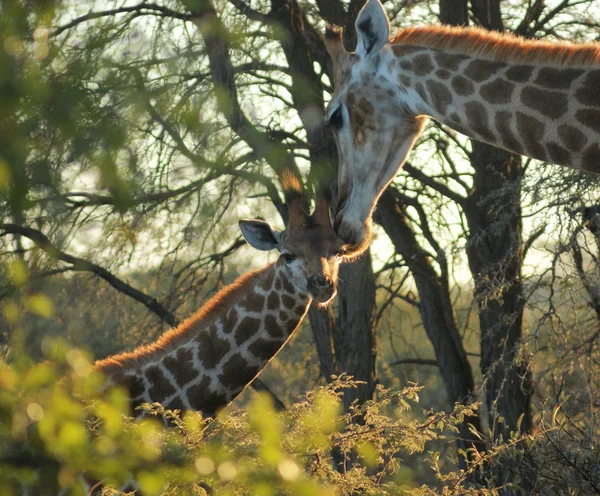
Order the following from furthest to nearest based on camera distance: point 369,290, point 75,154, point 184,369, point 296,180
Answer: point 369,290
point 296,180
point 184,369
point 75,154

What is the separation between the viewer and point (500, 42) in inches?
193

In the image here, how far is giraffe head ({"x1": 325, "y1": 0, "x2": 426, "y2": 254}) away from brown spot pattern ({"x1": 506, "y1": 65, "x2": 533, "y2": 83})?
26.3 inches

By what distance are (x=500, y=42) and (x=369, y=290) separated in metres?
6.40

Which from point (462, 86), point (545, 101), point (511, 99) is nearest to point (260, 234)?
point (462, 86)

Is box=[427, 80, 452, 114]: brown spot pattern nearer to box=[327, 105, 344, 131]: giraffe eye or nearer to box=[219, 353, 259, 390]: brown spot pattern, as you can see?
box=[327, 105, 344, 131]: giraffe eye

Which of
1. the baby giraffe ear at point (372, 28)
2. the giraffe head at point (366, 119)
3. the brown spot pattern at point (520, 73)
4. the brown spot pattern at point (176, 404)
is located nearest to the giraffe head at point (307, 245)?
the giraffe head at point (366, 119)

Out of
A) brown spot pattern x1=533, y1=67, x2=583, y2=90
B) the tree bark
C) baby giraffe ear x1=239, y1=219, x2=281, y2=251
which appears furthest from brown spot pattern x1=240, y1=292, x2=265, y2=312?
the tree bark

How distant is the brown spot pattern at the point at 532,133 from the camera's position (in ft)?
15.1

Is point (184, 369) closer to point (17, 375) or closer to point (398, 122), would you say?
point (398, 122)

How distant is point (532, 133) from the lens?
4.62m

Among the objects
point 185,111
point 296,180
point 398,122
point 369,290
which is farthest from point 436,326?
point 185,111

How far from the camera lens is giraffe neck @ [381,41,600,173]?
176 inches

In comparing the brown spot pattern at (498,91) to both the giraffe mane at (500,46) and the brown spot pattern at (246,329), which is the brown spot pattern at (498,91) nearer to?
the giraffe mane at (500,46)

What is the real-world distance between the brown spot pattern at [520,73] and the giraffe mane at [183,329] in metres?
2.86
